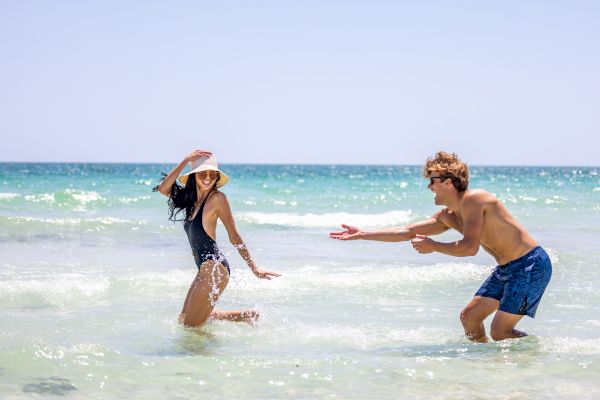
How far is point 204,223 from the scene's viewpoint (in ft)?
21.4

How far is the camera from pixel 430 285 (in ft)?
31.7

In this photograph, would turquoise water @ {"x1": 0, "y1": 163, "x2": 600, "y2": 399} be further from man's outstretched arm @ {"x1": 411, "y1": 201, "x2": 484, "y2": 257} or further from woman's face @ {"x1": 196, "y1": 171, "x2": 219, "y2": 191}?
woman's face @ {"x1": 196, "y1": 171, "x2": 219, "y2": 191}

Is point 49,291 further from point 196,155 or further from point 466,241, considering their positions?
point 466,241

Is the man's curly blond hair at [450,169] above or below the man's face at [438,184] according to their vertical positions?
above

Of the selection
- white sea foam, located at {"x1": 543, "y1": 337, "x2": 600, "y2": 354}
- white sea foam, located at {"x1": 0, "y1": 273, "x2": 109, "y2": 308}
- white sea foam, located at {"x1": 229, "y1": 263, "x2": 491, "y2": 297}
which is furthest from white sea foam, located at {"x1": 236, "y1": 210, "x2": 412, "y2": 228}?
white sea foam, located at {"x1": 543, "y1": 337, "x2": 600, "y2": 354}

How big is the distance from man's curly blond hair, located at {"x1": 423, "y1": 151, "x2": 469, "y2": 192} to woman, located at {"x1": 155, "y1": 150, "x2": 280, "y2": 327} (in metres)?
1.61

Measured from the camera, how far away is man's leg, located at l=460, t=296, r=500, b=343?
5.98 metres

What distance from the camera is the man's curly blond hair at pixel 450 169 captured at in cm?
567

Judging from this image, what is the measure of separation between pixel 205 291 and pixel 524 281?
256 cm

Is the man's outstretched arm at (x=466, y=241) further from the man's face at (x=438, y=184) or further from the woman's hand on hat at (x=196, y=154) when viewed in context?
the woman's hand on hat at (x=196, y=154)

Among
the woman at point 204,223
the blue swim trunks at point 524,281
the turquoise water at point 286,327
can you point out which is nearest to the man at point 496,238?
the blue swim trunks at point 524,281

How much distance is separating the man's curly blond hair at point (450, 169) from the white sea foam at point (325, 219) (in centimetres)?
1389

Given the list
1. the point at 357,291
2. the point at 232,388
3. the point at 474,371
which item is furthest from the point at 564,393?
the point at 357,291

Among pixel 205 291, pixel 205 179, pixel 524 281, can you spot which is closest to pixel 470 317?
pixel 524 281
